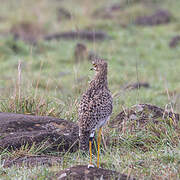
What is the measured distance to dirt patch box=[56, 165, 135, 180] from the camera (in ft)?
13.4

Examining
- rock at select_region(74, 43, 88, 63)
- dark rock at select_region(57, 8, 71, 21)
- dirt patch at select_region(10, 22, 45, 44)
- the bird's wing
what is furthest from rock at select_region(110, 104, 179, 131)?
dark rock at select_region(57, 8, 71, 21)

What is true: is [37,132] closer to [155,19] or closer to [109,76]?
[109,76]

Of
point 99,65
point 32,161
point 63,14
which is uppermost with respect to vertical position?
point 63,14

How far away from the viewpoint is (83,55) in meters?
14.0

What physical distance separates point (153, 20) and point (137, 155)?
1576 centimetres

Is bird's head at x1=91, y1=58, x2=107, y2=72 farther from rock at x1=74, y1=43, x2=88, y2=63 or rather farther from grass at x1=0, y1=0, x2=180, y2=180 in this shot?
rock at x1=74, y1=43, x2=88, y2=63

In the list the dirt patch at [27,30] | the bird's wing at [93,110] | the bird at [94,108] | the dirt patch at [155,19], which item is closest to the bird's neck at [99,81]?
the bird at [94,108]

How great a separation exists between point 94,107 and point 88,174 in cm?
69

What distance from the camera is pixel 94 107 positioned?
14.8ft

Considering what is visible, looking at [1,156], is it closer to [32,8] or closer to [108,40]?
[108,40]

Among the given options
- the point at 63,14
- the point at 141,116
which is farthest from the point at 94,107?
the point at 63,14

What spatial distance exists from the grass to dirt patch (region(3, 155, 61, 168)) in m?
0.12

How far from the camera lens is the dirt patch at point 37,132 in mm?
5473

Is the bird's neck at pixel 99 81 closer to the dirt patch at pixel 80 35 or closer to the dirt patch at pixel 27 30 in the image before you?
the dirt patch at pixel 80 35
